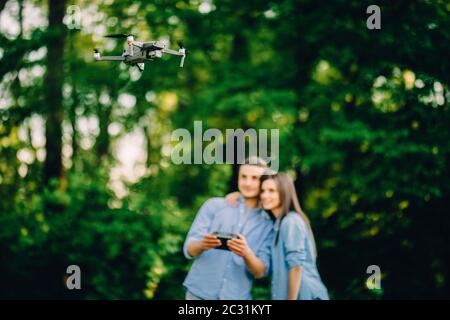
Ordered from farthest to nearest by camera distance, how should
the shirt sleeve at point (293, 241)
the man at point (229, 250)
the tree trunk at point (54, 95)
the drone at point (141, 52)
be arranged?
the tree trunk at point (54, 95) < the man at point (229, 250) < the shirt sleeve at point (293, 241) < the drone at point (141, 52)

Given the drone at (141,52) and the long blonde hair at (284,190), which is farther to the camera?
the long blonde hair at (284,190)

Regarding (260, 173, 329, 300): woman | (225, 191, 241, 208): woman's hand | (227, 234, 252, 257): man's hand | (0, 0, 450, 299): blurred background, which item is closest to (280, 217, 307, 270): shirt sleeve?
(260, 173, 329, 300): woman

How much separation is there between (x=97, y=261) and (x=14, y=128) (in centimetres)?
237

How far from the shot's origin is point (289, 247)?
3.91 m

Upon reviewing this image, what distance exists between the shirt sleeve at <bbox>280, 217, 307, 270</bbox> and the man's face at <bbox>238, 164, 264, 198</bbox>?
366 mm

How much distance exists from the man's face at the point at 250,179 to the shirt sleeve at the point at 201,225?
333 millimetres

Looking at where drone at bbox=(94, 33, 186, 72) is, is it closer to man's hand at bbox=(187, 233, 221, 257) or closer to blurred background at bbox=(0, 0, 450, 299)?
man's hand at bbox=(187, 233, 221, 257)

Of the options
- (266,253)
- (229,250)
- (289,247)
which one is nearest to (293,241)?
(289,247)

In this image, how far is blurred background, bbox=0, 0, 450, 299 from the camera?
18.9ft

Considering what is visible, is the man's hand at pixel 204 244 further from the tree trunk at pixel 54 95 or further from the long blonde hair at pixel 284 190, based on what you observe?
the tree trunk at pixel 54 95

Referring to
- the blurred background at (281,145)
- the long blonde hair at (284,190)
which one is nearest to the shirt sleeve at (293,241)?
the long blonde hair at (284,190)

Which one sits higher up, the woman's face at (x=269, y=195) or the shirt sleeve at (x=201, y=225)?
the woman's face at (x=269, y=195)

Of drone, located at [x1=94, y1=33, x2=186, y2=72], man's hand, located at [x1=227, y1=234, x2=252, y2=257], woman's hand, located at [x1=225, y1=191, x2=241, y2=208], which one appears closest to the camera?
drone, located at [x1=94, y1=33, x2=186, y2=72]

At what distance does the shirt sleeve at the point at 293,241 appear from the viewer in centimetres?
390
